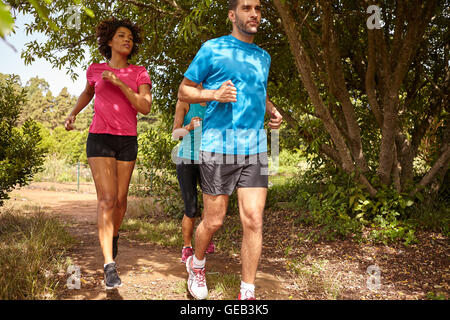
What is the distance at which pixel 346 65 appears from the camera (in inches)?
267

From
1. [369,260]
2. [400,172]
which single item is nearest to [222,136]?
[369,260]

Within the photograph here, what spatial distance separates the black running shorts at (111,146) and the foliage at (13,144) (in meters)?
2.59

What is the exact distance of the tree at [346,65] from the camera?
504cm

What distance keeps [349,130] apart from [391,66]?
1.07 meters

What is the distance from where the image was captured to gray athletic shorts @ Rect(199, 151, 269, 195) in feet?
8.68

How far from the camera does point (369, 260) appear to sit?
434 centimetres

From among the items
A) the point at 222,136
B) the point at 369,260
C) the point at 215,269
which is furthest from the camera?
the point at 369,260

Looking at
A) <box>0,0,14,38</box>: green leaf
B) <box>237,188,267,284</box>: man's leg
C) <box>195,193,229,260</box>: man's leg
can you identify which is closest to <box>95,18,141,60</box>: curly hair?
<box>195,193,229,260</box>: man's leg

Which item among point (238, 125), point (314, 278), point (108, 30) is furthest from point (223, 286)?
point (108, 30)

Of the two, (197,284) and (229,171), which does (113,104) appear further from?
(197,284)

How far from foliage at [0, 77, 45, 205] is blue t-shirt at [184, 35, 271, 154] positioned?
11.8 ft

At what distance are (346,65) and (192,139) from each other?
409cm

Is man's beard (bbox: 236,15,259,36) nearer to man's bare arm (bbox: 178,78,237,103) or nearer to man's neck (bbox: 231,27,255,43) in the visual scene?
man's neck (bbox: 231,27,255,43)
